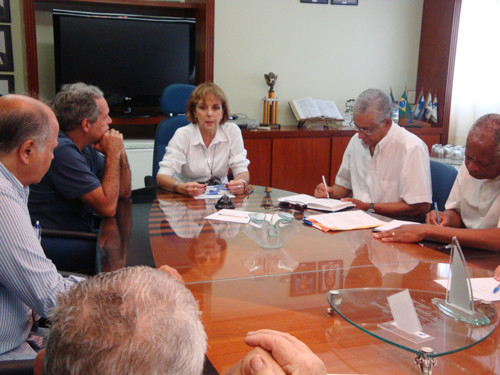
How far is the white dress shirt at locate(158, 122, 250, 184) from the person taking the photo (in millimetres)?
3068

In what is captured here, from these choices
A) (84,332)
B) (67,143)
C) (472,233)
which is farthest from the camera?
(67,143)

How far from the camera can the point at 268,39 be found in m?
4.62

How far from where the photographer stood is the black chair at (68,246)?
2.20 m

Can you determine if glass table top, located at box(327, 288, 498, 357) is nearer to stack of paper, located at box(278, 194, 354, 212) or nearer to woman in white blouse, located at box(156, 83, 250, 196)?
stack of paper, located at box(278, 194, 354, 212)

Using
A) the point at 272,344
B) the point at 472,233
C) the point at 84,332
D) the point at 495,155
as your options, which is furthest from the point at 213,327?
the point at 495,155

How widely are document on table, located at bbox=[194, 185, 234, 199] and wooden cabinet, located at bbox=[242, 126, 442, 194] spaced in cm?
141

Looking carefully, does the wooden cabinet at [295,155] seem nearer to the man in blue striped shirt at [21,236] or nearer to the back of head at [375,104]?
the back of head at [375,104]

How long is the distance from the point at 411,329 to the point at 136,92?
3.58 m

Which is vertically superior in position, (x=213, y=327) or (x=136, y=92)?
(x=136, y=92)

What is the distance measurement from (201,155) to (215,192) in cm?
48

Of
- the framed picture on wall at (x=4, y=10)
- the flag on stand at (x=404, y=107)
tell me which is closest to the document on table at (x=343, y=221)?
the flag on stand at (x=404, y=107)

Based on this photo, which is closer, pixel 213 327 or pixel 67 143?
pixel 213 327

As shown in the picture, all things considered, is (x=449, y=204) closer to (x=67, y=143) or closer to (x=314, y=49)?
(x=67, y=143)

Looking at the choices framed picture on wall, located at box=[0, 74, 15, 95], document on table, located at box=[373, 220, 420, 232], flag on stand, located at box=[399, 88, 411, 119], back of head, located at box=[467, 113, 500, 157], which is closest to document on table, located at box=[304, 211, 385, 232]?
document on table, located at box=[373, 220, 420, 232]
